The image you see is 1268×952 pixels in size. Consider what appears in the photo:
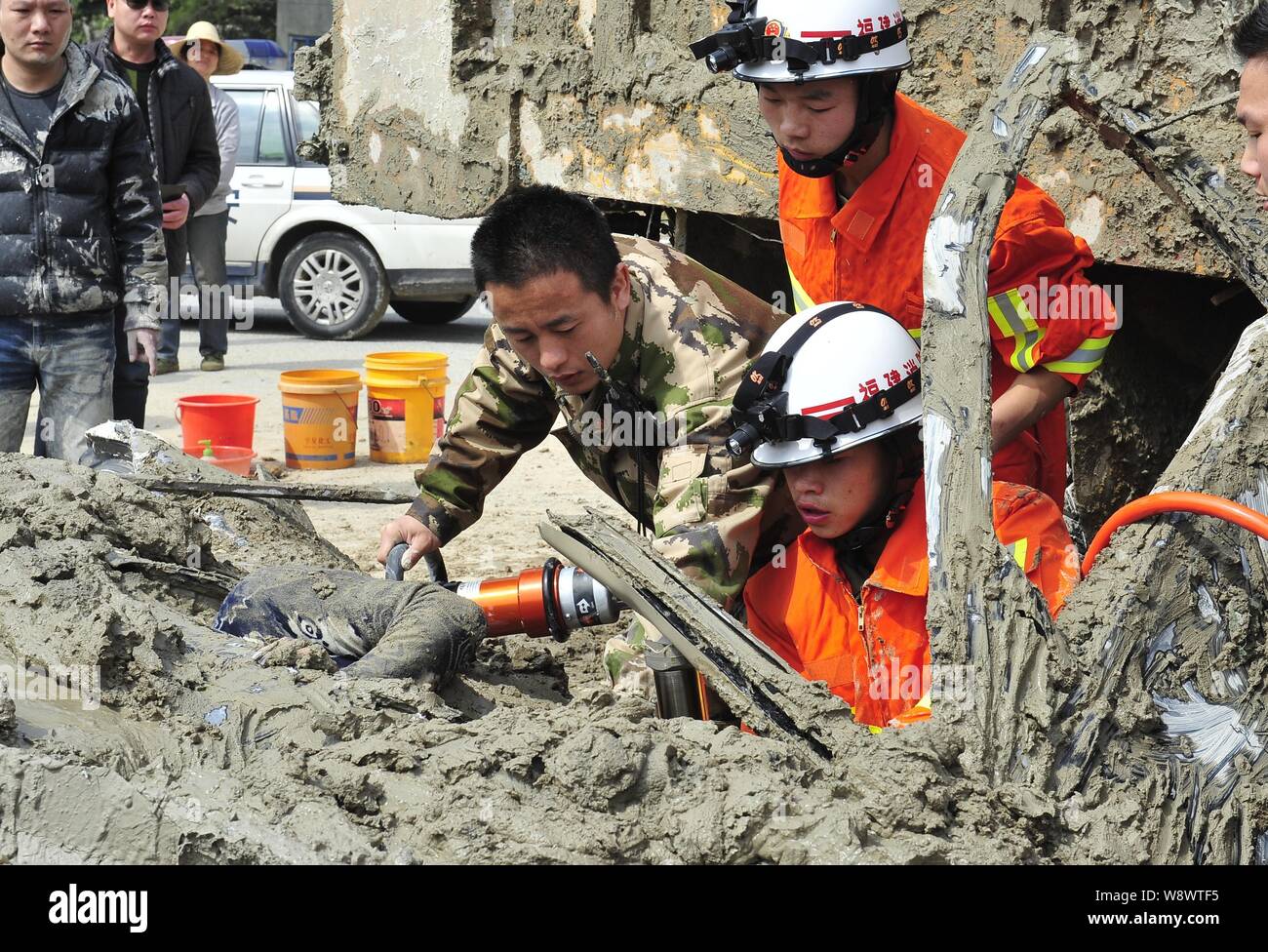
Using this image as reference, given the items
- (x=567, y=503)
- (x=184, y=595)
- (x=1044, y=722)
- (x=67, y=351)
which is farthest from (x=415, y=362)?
(x=1044, y=722)

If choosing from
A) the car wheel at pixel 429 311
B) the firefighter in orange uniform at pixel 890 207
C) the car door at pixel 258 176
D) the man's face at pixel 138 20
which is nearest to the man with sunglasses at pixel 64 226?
the man's face at pixel 138 20

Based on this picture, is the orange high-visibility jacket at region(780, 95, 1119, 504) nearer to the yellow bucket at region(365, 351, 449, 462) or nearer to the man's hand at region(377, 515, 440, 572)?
the man's hand at region(377, 515, 440, 572)

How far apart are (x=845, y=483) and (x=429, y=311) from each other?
9.82 metres

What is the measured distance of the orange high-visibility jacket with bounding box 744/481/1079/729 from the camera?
3006 millimetres

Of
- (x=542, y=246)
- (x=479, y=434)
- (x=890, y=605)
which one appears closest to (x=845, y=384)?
(x=890, y=605)

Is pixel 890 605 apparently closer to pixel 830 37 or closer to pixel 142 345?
pixel 830 37

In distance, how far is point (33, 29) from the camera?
4.77 metres

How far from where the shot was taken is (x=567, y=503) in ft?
23.2

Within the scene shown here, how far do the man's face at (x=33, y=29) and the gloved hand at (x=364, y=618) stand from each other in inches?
95.1

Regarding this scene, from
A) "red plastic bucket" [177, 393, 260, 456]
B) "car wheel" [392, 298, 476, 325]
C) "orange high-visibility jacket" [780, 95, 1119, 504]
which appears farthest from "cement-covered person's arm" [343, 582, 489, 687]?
"car wheel" [392, 298, 476, 325]

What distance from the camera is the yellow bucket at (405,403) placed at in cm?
757

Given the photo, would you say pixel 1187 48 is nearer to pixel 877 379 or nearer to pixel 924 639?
pixel 877 379

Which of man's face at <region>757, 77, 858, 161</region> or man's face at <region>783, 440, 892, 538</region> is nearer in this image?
man's face at <region>783, 440, 892, 538</region>

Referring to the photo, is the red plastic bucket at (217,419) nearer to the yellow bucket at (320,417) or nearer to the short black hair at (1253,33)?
the yellow bucket at (320,417)
